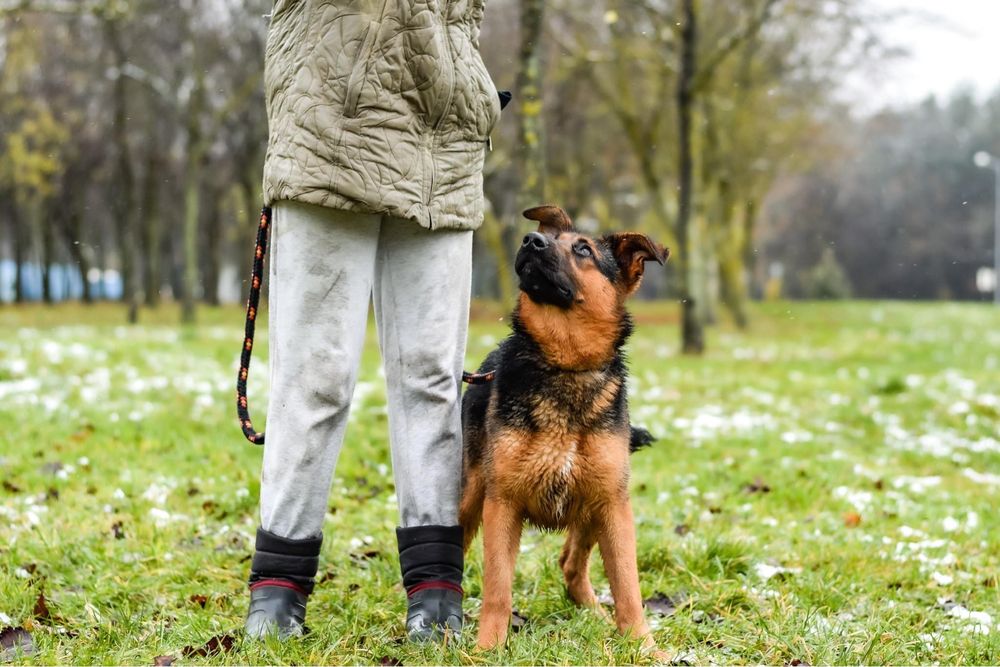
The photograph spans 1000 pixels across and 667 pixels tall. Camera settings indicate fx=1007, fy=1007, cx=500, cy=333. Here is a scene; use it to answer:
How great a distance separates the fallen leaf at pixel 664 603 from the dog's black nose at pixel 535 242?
1678mm

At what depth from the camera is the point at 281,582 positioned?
3.81 m

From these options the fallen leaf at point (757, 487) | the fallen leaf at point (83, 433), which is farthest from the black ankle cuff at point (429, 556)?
the fallen leaf at point (83, 433)

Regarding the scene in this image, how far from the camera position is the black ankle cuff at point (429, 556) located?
12.9 feet

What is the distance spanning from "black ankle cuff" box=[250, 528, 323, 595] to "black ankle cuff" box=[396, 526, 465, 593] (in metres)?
0.38

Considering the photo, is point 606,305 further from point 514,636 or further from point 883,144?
point 883,144

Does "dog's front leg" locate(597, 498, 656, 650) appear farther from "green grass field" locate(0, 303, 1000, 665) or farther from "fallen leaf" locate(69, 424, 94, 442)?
"fallen leaf" locate(69, 424, 94, 442)

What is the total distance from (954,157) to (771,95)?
5265 centimetres

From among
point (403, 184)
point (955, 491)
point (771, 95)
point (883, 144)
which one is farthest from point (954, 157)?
point (403, 184)

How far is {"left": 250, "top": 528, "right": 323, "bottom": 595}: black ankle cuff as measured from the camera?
3.81m

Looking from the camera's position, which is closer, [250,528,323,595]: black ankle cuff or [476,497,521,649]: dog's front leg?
[476,497,521,649]: dog's front leg

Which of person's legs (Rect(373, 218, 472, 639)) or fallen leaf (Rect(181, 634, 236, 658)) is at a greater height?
person's legs (Rect(373, 218, 472, 639))

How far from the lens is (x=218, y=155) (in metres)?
37.8

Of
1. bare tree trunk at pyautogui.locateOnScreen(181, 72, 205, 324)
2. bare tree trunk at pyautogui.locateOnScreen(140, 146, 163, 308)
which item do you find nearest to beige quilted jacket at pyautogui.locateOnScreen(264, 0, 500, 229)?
bare tree trunk at pyautogui.locateOnScreen(181, 72, 205, 324)

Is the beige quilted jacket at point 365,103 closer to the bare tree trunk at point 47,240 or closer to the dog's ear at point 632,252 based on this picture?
the dog's ear at point 632,252
